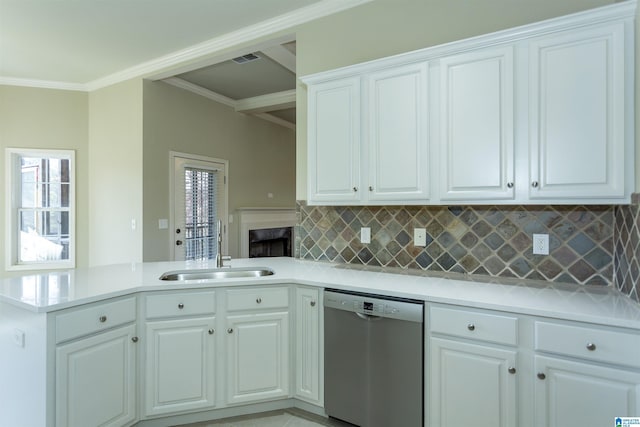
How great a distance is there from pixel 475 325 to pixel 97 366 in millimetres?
1929

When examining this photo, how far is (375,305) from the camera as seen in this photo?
193cm

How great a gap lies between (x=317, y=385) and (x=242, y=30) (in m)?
2.93

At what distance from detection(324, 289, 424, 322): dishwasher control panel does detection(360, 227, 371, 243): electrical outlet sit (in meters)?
0.66

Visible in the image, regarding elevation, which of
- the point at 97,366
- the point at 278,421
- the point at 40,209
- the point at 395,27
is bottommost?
the point at 278,421

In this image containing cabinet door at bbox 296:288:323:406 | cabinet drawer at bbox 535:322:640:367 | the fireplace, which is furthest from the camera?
the fireplace

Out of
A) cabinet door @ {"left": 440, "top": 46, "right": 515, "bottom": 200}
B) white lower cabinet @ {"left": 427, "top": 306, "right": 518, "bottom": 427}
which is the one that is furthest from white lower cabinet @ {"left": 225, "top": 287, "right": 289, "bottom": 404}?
cabinet door @ {"left": 440, "top": 46, "right": 515, "bottom": 200}

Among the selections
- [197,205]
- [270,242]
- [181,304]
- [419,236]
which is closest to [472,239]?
[419,236]

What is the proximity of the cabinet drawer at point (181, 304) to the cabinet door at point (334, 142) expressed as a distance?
3.22 feet

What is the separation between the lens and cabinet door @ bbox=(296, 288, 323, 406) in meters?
2.19

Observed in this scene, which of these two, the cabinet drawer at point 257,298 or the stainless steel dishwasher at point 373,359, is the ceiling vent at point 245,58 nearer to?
the cabinet drawer at point 257,298

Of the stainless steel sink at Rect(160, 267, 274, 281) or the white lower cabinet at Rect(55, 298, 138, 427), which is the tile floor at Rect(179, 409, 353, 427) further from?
the stainless steel sink at Rect(160, 267, 274, 281)

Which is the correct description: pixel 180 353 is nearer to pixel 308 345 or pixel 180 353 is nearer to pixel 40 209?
pixel 308 345

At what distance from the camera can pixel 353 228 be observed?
8.95 feet

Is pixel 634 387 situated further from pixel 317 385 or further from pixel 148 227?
pixel 148 227
